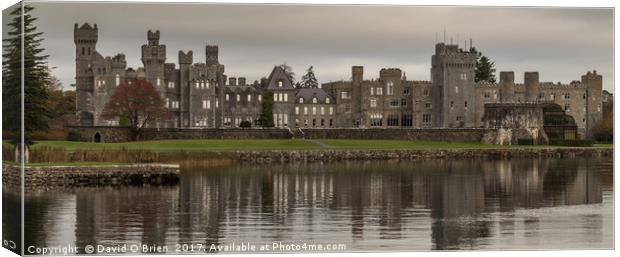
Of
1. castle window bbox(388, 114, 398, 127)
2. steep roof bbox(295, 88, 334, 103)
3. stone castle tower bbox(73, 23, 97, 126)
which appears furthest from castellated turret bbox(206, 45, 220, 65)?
castle window bbox(388, 114, 398, 127)

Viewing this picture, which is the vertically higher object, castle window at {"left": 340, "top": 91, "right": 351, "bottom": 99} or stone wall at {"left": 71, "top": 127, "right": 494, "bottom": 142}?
castle window at {"left": 340, "top": 91, "right": 351, "bottom": 99}

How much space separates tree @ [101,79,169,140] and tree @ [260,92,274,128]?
12.4m

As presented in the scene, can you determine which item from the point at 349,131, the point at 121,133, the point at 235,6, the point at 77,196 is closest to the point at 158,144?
the point at 121,133

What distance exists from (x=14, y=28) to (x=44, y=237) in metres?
4.26

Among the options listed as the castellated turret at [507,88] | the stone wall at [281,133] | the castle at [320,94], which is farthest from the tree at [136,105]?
the castellated turret at [507,88]

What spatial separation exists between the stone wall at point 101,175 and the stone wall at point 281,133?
25411 millimetres

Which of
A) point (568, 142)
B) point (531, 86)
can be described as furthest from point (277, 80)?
point (568, 142)

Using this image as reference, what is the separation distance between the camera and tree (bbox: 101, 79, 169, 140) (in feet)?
237

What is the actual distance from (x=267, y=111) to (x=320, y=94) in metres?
8.70

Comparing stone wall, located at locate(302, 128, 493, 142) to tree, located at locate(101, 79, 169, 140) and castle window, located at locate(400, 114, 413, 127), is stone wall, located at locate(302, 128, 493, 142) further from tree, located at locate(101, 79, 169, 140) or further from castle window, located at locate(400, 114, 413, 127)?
castle window, located at locate(400, 114, 413, 127)

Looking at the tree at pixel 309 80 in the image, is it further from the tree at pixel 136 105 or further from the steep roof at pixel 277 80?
the tree at pixel 136 105

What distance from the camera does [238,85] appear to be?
92.5 meters

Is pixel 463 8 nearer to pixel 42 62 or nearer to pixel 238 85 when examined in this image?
pixel 42 62

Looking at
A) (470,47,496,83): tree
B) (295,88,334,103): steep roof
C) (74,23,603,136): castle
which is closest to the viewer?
(74,23,603,136): castle
